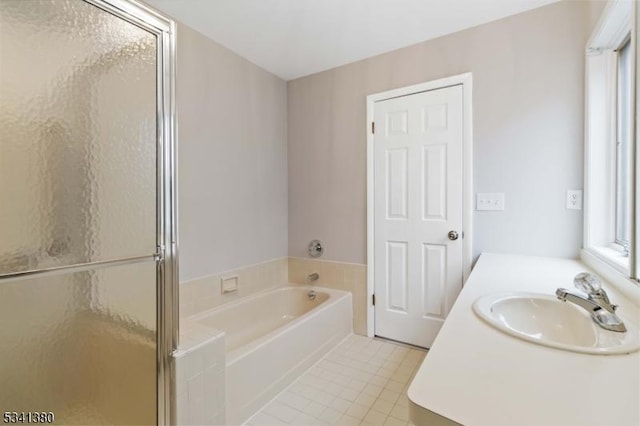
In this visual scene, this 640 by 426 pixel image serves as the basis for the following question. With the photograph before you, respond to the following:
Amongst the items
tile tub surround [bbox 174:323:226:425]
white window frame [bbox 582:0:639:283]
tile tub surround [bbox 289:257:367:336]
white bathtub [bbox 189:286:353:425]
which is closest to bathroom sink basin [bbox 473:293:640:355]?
white window frame [bbox 582:0:639:283]

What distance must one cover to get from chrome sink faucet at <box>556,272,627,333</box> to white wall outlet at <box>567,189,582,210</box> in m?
1.07

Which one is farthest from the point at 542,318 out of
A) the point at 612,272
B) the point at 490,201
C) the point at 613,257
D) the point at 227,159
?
the point at 227,159

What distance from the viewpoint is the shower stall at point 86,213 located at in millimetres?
784

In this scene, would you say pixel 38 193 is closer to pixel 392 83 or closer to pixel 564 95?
pixel 392 83

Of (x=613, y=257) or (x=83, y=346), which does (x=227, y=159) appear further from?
(x=613, y=257)

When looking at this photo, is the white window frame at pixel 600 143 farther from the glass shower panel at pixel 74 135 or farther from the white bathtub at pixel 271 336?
the glass shower panel at pixel 74 135

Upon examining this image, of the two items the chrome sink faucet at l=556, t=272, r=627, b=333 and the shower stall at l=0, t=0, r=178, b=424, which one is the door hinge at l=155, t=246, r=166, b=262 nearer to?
the shower stall at l=0, t=0, r=178, b=424

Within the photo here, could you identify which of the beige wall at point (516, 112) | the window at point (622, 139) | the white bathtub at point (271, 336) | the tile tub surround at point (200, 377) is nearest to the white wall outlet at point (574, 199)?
the beige wall at point (516, 112)

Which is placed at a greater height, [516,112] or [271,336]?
[516,112]

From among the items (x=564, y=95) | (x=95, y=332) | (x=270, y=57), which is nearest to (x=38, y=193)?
(x=95, y=332)

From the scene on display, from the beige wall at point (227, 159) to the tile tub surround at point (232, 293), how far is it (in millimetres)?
59

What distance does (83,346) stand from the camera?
35.9 inches

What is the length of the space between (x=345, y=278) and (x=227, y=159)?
4.74 ft

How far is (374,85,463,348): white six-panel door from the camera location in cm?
212
